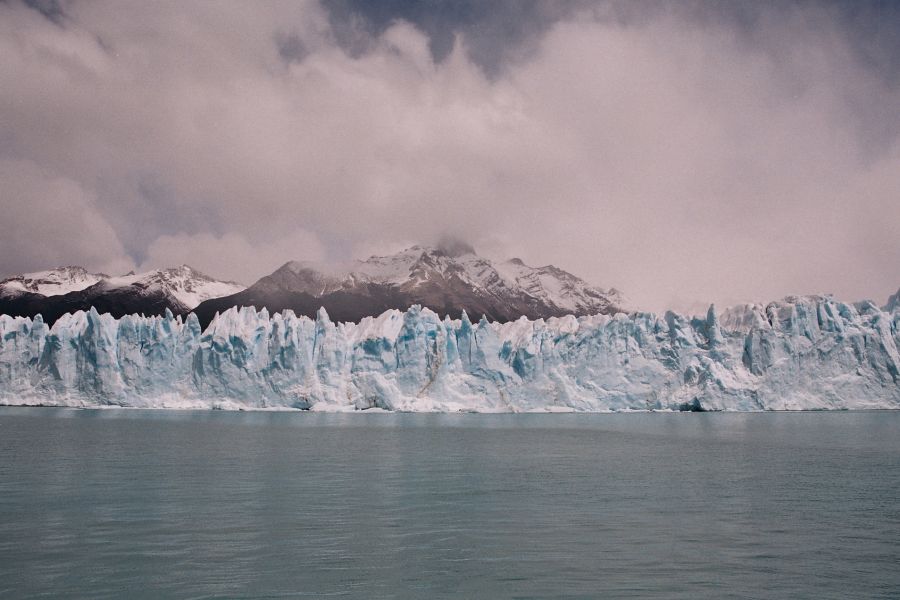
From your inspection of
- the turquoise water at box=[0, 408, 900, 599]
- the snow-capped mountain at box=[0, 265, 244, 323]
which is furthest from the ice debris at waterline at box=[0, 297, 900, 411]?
the snow-capped mountain at box=[0, 265, 244, 323]

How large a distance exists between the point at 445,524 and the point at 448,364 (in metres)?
58.8

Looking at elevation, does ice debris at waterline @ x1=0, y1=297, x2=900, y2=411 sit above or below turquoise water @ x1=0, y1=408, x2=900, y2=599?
above

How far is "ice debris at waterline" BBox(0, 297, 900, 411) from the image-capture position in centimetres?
7200

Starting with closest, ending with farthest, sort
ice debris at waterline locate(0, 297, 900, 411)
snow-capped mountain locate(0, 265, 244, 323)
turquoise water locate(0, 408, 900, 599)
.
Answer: turquoise water locate(0, 408, 900, 599)
ice debris at waterline locate(0, 297, 900, 411)
snow-capped mountain locate(0, 265, 244, 323)

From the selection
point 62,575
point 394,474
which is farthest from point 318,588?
point 394,474

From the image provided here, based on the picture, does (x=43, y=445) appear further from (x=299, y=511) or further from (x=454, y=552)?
(x=454, y=552)

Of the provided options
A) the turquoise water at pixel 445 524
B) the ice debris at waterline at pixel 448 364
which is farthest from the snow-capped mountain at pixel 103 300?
the turquoise water at pixel 445 524

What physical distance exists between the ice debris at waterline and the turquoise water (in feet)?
142

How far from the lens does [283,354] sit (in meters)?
72.1

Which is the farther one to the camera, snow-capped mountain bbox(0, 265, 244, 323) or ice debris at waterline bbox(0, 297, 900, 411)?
snow-capped mountain bbox(0, 265, 244, 323)

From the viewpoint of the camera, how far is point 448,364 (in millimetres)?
73938

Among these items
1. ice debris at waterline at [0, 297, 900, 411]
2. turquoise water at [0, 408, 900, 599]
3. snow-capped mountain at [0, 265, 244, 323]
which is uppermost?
snow-capped mountain at [0, 265, 244, 323]

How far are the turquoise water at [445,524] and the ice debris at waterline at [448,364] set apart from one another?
43356 millimetres

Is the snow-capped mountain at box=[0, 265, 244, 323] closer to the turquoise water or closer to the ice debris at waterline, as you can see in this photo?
the ice debris at waterline
